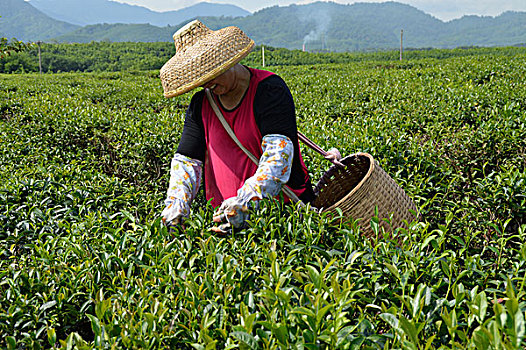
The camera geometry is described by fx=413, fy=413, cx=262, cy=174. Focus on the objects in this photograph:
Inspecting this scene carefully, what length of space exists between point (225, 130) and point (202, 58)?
1.54 ft

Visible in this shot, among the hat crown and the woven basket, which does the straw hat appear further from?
the woven basket

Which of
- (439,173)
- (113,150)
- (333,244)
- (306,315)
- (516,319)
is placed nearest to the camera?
(516,319)

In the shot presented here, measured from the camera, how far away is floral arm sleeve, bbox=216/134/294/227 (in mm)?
1833

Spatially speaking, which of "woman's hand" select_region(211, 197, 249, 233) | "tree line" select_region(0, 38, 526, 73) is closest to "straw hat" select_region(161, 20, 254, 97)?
"woman's hand" select_region(211, 197, 249, 233)

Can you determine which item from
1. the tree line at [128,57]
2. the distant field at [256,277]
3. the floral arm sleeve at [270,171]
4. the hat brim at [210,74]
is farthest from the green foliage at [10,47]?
the tree line at [128,57]

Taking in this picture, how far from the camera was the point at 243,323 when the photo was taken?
3.96 feet

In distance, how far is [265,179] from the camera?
1918 mm

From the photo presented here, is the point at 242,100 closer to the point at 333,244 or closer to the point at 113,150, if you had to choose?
the point at 333,244

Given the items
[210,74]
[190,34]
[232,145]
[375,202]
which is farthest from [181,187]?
[375,202]

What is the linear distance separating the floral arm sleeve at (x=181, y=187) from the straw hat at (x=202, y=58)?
456 mm

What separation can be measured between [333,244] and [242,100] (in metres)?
0.91

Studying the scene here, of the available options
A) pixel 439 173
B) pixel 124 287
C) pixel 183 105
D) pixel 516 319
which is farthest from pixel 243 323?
pixel 183 105

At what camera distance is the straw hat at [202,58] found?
1915mm

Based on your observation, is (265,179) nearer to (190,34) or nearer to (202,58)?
(202,58)
